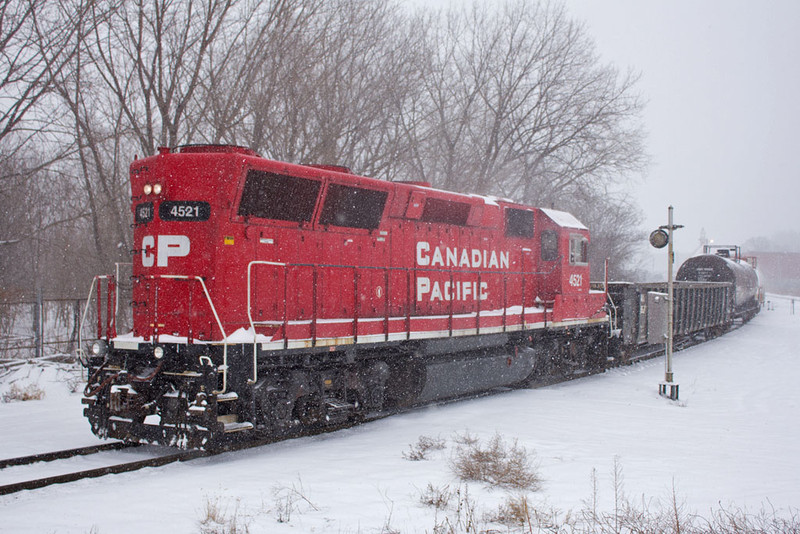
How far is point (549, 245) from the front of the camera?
13.7 m

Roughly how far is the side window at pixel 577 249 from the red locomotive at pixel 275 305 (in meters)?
3.32

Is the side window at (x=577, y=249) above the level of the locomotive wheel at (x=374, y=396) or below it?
above

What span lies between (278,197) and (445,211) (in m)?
3.65

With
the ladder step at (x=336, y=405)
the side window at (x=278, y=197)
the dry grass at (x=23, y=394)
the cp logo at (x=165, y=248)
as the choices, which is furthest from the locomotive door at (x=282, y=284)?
the dry grass at (x=23, y=394)

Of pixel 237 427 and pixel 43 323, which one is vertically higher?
pixel 43 323

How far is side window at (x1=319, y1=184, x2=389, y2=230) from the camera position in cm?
909

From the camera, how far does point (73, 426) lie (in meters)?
9.19

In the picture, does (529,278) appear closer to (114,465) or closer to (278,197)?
(278,197)

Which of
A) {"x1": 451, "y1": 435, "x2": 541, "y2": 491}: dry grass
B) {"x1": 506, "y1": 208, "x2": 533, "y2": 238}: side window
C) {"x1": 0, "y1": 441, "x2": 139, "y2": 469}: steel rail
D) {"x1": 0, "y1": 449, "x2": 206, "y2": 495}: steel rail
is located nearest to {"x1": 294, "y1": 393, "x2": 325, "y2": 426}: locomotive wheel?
{"x1": 0, "y1": 449, "x2": 206, "y2": 495}: steel rail

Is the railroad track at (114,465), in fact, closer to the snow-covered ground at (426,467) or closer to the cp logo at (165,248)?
the snow-covered ground at (426,467)

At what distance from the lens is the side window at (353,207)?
909 centimetres

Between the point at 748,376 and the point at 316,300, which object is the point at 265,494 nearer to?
the point at 316,300

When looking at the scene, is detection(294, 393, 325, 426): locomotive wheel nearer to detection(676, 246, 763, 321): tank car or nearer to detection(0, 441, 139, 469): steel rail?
detection(0, 441, 139, 469): steel rail

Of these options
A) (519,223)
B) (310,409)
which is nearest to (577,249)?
(519,223)
